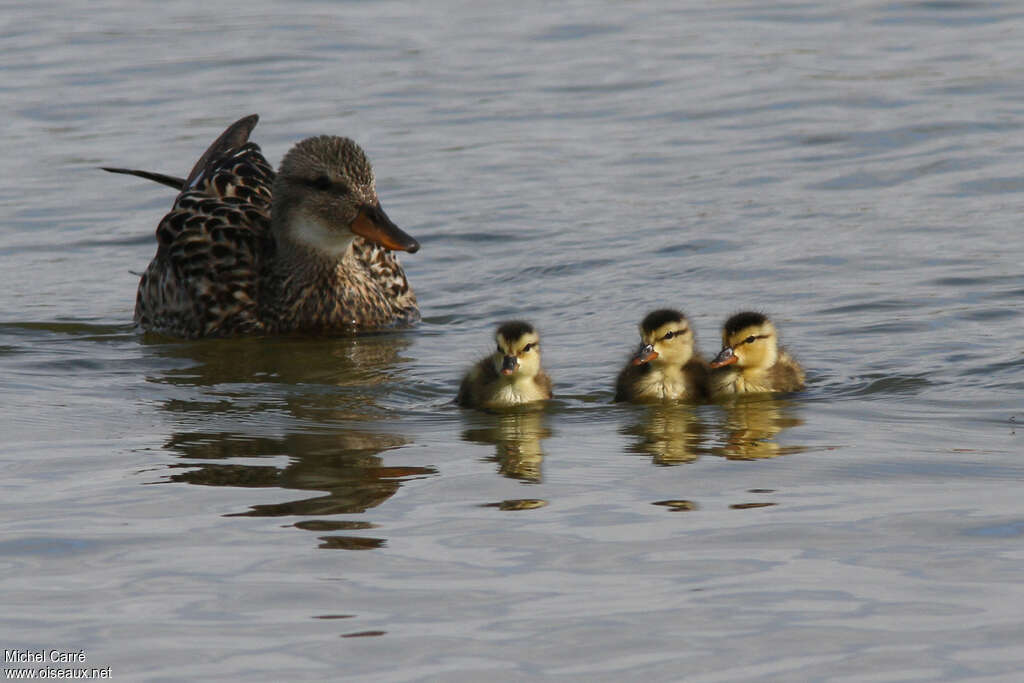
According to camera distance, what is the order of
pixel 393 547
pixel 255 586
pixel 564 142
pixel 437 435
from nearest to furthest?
pixel 255 586
pixel 393 547
pixel 437 435
pixel 564 142

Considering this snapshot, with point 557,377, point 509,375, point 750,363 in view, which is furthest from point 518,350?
point 750,363

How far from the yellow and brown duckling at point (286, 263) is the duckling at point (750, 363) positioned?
2.28 meters

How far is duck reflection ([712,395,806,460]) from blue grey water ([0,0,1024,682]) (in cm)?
3

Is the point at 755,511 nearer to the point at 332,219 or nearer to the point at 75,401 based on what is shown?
the point at 75,401

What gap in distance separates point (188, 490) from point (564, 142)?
803cm

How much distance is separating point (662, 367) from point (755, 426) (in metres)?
0.67

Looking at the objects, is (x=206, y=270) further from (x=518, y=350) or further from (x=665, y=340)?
(x=665, y=340)

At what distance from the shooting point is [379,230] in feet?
31.2

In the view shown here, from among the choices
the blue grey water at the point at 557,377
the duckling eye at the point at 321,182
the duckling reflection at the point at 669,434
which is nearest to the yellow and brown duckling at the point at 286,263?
the duckling eye at the point at 321,182

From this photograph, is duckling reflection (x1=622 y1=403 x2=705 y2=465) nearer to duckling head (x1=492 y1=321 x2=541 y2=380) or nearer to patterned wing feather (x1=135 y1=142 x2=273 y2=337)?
duckling head (x1=492 y1=321 x2=541 y2=380)

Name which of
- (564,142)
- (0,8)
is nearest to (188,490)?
(564,142)

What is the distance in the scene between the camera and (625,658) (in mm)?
4621

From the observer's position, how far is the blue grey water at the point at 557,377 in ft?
16.0

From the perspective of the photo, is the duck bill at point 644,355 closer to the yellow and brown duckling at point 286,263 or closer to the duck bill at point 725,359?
the duck bill at point 725,359
